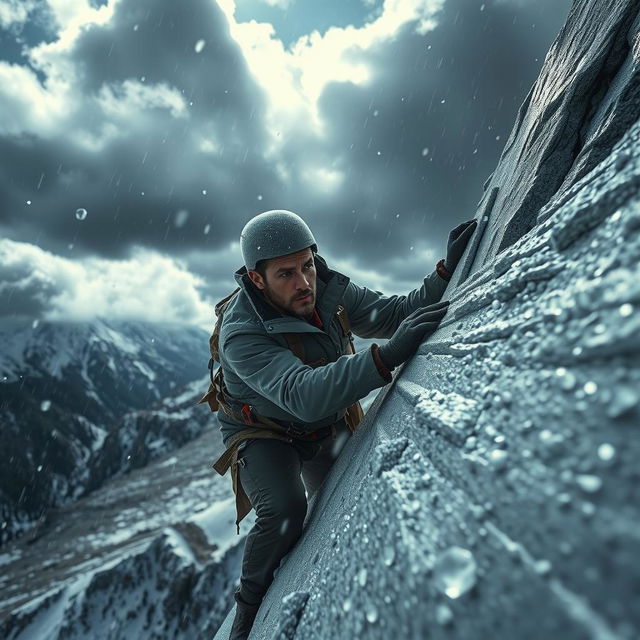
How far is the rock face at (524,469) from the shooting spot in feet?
→ 2.26

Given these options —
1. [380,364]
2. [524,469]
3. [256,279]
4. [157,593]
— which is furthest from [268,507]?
[157,593]

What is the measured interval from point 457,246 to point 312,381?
81.1 inches

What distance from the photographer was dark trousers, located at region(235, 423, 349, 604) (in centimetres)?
329

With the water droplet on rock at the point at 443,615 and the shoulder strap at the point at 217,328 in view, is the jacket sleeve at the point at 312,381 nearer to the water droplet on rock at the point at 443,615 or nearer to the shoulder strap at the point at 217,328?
the shoulder strap at the point at 217,328

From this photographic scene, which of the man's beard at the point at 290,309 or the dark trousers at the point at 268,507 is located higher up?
the man's beard at the point at 290,309

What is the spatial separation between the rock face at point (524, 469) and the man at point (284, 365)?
800mm

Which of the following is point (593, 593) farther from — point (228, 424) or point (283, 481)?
point (228, 424)

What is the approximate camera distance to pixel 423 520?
3.61ft

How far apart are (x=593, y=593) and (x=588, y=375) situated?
1.35 feet

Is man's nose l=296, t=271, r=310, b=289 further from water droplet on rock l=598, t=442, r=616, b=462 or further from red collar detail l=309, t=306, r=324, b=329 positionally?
water droplet on rock l=598, t=442, r=616, b=462

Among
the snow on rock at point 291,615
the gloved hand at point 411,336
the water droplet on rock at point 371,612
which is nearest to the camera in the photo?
the water droplet on rock at point 371,612

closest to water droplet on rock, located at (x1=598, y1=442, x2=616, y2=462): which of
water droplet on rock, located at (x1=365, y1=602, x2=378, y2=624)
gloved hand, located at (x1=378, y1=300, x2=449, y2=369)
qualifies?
water droplet on rock, located at (x1=365, y1=602, x2=378, y2=624)

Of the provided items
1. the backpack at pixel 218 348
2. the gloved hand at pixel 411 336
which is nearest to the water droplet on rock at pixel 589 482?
the gloved hand at pixel 411 336

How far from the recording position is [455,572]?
2.97 ft
